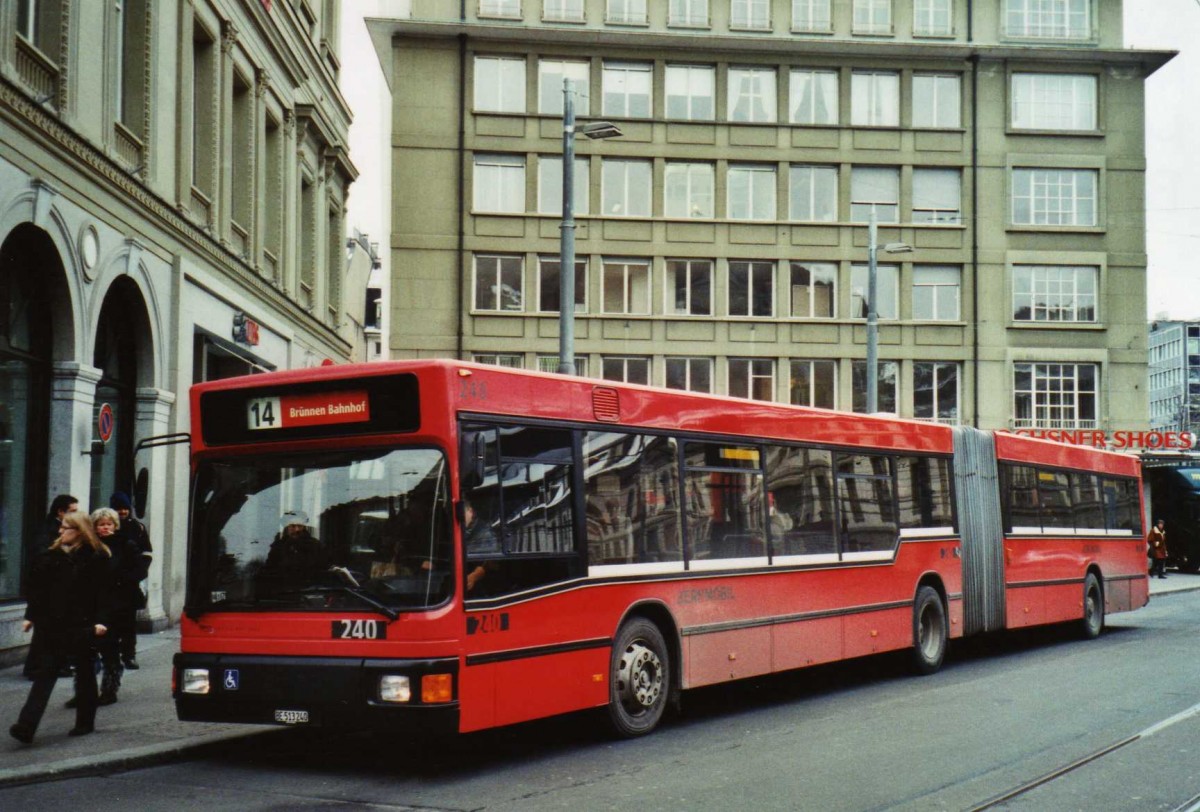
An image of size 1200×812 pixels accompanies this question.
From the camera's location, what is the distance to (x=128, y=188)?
1745 cm

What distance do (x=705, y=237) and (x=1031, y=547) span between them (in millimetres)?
28764

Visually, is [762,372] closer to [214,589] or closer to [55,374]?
[55,374]

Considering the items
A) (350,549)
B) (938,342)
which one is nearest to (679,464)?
(350,549)

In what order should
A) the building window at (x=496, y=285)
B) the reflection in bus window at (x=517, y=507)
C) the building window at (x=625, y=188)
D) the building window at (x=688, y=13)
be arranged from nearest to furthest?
the reflection in bus window at (x=517, y=507) → the building window at (x=496, y=285) → the building window at (x=625, y=188) → the building window at (x=688, y=13)

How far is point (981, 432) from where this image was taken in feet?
59.4

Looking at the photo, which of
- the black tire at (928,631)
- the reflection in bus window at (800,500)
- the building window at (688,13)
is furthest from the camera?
the building window at (688,13)

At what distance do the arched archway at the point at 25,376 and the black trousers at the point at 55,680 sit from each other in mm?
4779

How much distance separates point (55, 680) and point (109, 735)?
23.5 inches

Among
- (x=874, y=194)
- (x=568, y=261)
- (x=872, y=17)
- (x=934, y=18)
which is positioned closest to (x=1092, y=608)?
(x=568, y=261)

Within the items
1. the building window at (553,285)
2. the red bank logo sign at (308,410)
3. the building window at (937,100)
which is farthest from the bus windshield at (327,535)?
the building window at (937,100)

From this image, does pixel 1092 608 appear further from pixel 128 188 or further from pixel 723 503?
pixel 128 188

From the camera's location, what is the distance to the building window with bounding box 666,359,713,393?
46.1 metres

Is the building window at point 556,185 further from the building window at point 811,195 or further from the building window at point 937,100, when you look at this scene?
the building window at point 937,100

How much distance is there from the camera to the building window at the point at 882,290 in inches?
1850
